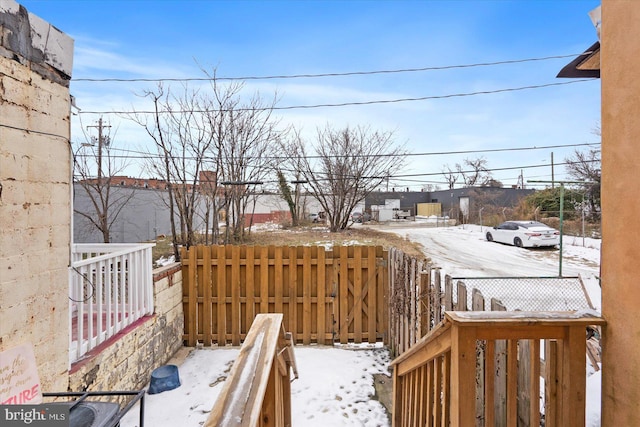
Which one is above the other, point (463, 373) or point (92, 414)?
point (463, 373)

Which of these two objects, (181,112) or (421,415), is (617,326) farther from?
(181,112)

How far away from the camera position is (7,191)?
1833mm

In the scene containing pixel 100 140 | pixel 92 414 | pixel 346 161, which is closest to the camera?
pixel 92 414

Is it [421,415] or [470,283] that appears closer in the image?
[421,415]

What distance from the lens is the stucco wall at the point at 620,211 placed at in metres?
1.12

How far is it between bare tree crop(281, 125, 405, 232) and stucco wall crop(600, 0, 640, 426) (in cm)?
1296

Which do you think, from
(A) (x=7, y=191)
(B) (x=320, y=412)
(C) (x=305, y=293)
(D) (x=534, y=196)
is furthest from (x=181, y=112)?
(D) (x=534, y=196)

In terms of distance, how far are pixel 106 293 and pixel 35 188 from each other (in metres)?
1.47

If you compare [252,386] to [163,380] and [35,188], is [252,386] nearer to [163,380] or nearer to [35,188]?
[35,188]

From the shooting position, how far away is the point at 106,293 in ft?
10.2

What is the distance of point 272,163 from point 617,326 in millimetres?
11012

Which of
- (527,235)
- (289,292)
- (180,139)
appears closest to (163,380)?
(289,292)

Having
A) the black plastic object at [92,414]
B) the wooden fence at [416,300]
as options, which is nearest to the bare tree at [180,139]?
the wooden fence at [416,300]

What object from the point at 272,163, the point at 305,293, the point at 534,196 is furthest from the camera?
the point at 534,196
